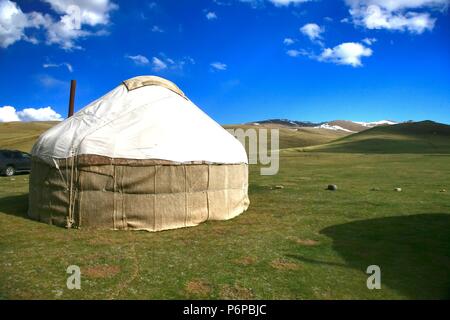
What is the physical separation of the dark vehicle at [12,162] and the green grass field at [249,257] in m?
12.5

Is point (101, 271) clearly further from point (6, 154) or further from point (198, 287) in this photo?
point (6, 154)

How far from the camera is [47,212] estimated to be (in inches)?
376

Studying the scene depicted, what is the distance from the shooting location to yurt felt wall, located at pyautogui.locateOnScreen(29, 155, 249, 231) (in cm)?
880

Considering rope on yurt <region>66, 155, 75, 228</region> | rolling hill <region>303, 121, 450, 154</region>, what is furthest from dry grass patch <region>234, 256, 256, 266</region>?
rolling hill <region>303, 121, 450, 154</region>

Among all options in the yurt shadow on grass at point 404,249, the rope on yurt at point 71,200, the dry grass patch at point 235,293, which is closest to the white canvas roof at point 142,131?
the rope on yurt at point 71,200

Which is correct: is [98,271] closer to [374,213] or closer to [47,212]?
[47,212]

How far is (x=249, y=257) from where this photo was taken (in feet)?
23.5

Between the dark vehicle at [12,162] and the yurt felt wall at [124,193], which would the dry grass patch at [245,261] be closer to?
the yurt felt wall at [124,193]

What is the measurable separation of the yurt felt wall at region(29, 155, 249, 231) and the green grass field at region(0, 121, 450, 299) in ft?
1.19

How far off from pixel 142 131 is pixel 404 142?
54184 millimetres

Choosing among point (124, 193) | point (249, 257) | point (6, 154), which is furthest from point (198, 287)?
point (6, 154)

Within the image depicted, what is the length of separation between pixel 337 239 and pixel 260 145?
2412 inches

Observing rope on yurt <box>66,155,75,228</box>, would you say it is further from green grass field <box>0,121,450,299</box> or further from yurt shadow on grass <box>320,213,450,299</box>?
yurt shadow on grass <box>320,213,450,299</box>

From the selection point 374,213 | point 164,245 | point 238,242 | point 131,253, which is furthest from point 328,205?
point 131,253
